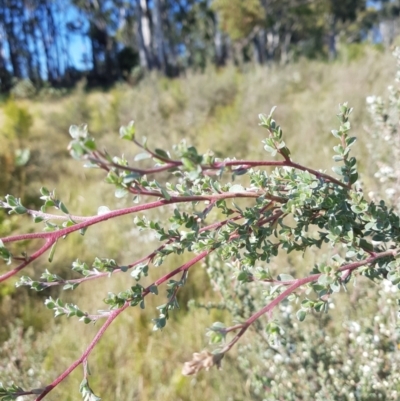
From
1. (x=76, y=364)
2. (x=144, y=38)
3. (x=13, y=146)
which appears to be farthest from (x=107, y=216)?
(x=144, y=38)

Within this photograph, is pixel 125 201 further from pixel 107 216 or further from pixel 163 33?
pixel 163 33

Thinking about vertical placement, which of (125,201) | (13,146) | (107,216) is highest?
(107,216)

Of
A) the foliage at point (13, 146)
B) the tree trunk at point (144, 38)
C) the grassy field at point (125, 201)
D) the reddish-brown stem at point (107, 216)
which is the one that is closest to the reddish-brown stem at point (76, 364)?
the reddish-brown stem at point (107, 216)

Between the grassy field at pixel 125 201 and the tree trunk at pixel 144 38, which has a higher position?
the tree trunk at pixel 144 38

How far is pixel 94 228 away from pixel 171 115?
3.37 metres

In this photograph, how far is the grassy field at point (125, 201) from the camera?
190 cm

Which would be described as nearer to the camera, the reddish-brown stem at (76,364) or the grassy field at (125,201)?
the reddish-brown stem at (76,364)

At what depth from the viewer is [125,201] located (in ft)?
11.1

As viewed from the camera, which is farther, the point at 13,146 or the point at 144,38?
the point at 144,38

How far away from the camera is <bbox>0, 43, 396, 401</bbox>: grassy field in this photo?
190 cm

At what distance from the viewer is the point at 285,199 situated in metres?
0.75

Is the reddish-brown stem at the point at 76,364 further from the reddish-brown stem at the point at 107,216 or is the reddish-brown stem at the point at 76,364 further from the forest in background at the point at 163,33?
the forest in background at the point at 163,33

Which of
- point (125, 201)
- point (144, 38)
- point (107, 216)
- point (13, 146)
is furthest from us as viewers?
point (144, 38)

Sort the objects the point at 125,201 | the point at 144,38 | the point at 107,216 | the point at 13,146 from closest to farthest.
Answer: the point at 107,216, the point at 125,201, the point at 13,146, the point at 144,38
